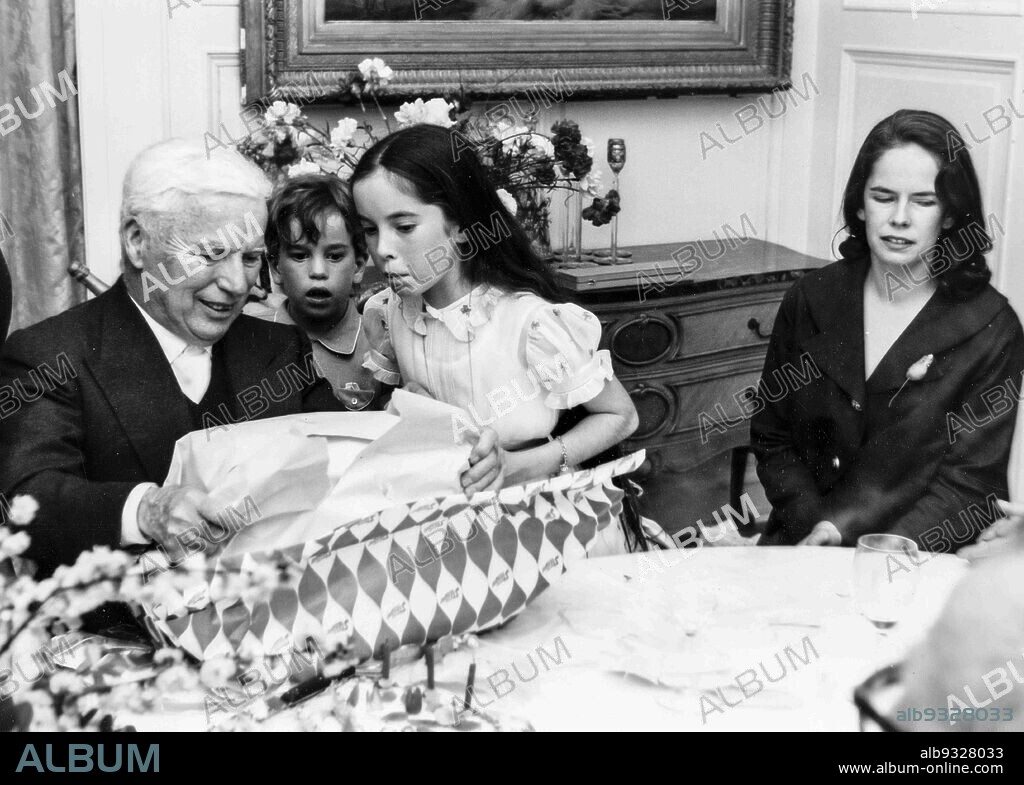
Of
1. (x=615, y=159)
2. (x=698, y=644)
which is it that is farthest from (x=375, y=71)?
(x=698, y=644)

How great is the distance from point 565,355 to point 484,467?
1.56 feet

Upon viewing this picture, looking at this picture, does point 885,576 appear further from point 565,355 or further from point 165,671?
point 165,671

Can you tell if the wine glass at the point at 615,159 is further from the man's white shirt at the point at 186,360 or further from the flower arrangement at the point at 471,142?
the man's white shirt at the point at 186,360

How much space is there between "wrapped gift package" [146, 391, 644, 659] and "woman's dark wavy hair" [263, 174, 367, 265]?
2.94 feet

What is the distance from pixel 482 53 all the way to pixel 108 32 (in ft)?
3.69

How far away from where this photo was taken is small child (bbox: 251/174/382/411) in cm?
252

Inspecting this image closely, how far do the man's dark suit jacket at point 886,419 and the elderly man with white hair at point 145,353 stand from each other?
1.09 metres

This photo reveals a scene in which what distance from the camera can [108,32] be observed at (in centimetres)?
323

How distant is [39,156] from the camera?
316cm

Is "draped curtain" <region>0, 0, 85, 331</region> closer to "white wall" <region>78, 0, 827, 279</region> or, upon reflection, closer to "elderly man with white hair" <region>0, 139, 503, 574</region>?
"white wall" <region>78, 0, 827, 279</region>

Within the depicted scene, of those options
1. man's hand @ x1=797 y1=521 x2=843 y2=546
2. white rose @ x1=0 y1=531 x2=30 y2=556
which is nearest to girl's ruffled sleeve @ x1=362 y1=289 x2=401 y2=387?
man's hand @ x1=797 y1=521 x2=843 y2=546

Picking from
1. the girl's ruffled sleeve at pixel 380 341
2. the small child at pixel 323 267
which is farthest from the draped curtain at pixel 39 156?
the girl's ruffled sleeve at pixel 380 341
